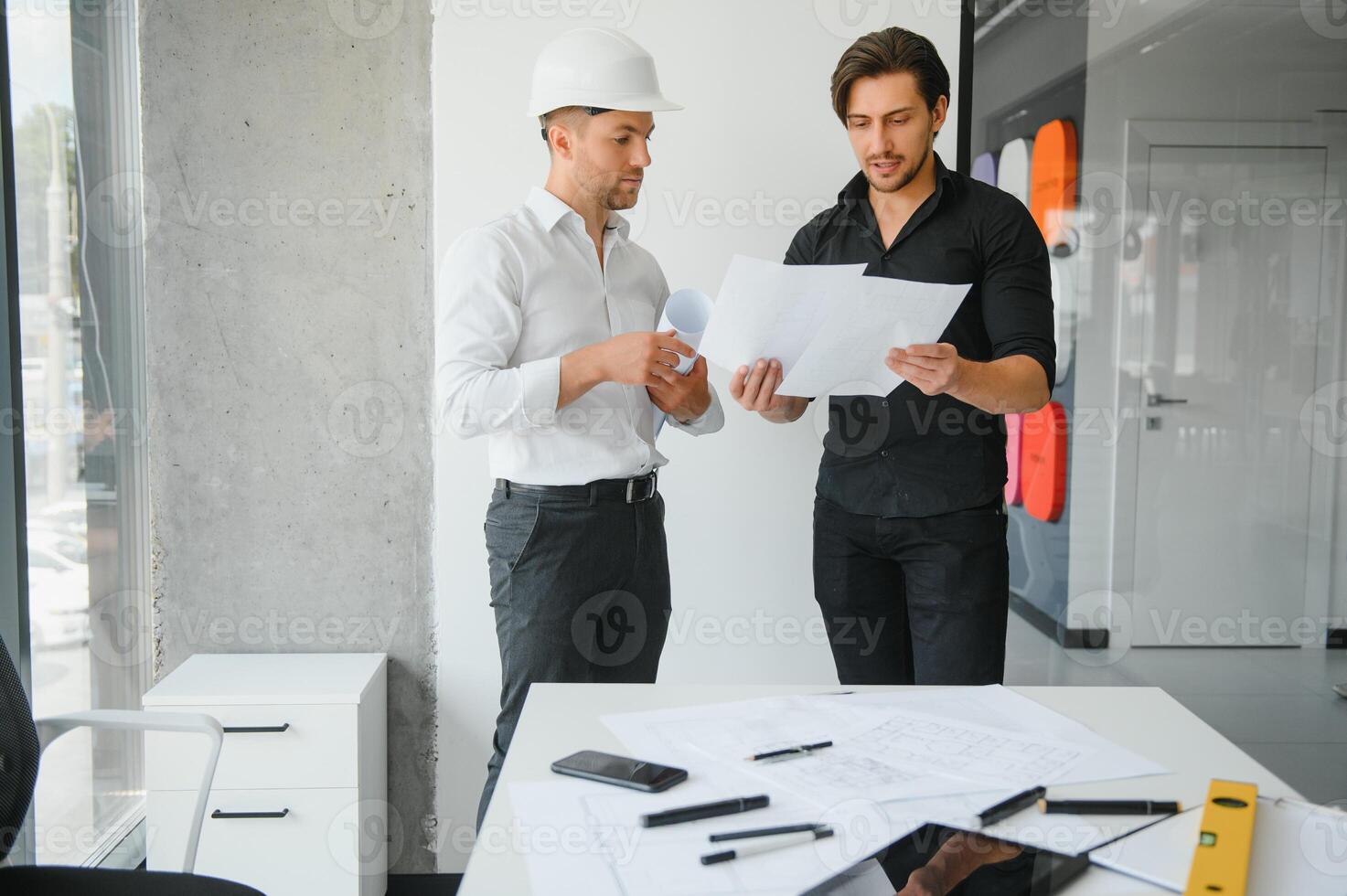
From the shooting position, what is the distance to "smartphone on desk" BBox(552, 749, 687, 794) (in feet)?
4.07

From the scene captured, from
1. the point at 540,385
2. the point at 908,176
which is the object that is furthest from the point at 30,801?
the point at 908,176

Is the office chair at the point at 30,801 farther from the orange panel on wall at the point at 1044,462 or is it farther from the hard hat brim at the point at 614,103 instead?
the orange panel on wall at the point at 1044,462

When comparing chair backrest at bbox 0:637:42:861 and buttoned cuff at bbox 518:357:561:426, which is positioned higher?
buttoned cuff at bbox 518:357:561:426

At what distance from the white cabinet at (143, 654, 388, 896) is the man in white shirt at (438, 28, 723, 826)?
2.08ft

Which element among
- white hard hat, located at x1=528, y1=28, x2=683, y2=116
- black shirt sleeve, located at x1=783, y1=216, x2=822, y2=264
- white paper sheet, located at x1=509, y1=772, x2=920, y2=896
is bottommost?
white paper sheet, located at x1=509, y1=772, x2=920, y2=896

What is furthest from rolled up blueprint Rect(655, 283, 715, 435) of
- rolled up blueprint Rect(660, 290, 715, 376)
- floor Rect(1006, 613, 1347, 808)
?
floor Rect(1006, 613, 1347, 808)

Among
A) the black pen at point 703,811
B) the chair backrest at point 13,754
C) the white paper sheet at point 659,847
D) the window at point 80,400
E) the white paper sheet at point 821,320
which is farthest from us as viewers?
the window at point 80,400

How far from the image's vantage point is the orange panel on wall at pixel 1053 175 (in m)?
2.89

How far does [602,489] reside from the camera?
2135 millimetres

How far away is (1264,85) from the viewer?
2.78 metres

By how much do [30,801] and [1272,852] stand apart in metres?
1.66

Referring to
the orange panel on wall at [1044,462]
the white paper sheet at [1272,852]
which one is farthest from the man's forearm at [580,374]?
the orange panel on wall at [1044,462]

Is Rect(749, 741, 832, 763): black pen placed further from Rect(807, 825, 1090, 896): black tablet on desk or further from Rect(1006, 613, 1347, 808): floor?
Rect(1006, 613, 1347, 808): floor

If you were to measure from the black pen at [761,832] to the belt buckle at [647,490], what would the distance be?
110cm
